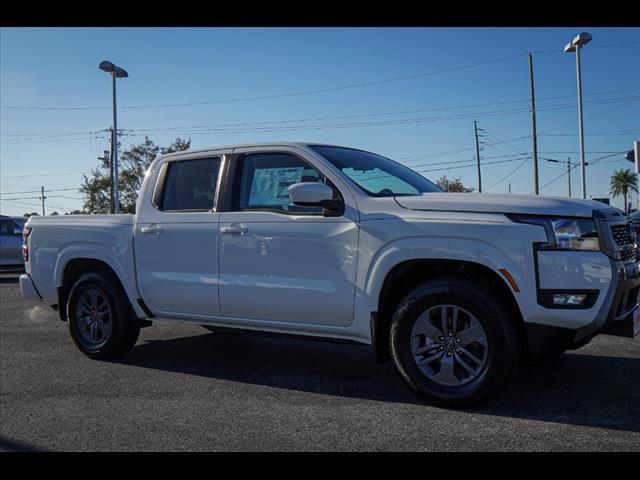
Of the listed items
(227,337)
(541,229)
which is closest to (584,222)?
(541,229)

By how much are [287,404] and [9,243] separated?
1452 centimetres

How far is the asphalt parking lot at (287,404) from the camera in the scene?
3.54 meters

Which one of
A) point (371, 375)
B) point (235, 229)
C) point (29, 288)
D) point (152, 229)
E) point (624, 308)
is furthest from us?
point (29, 288)

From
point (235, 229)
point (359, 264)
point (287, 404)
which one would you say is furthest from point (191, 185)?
point (287, 404)

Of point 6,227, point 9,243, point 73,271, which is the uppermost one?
point 6,227

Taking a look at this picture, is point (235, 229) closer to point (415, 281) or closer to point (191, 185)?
point (191, 185)

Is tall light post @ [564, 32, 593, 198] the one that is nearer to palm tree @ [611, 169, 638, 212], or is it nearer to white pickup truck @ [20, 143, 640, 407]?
white pickup truck @ [20, 143, 640, 407]

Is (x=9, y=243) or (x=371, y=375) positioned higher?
(x=9, y=243)

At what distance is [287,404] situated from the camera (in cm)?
431

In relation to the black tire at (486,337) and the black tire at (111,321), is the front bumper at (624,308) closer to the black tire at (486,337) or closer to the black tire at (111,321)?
the black tire at (486,337)

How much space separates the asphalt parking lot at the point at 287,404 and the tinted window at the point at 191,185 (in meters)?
1.51

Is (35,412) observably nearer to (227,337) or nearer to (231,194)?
(231,194)

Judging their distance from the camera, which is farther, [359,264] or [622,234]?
[359,264]
